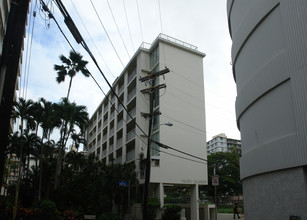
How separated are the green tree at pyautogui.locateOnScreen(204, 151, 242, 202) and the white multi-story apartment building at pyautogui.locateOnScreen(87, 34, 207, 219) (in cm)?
2928

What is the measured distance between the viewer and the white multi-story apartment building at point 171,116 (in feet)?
107

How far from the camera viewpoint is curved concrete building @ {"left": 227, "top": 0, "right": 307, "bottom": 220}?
9.54m

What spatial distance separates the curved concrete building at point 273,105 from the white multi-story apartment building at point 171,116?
17561 millimetres

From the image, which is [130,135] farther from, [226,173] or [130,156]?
[226,173]

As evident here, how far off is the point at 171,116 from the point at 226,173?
35.3 metres

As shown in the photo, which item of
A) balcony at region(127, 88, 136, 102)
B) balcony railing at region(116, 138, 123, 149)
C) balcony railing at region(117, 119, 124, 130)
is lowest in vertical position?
balcony railing at region(116, 138, 123, 149)

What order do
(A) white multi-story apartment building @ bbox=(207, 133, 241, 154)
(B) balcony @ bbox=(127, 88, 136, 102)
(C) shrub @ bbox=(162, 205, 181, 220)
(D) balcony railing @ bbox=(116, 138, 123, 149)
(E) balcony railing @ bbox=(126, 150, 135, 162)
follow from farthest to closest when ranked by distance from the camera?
(A) white multi-story apartment building @ bbox=(207, 133, 241, 154) < (D) balcony railing @ bbox=(116, 138, 123, 149) < (B) balcony @ bbox=(127, 88, 136, 102) < (E) balcony railing @ bbox=(126, 150, 135, 162) < (C) shrub @ bbox=(162, 205, 181, 220)

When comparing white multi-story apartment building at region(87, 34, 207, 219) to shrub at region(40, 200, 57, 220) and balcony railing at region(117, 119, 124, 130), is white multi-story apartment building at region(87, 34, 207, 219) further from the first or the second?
shrub at region(40, 200, 57, 220)

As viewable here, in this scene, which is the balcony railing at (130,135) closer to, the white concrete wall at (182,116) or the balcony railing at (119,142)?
the balcony railing at (119,142)

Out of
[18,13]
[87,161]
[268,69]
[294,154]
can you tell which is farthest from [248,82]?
[87,161]

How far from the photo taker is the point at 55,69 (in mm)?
30656

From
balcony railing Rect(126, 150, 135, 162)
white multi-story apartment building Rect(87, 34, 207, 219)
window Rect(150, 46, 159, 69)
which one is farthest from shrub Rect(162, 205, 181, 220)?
window Rect(150, 46, 159, 69)

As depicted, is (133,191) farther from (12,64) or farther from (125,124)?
(12,64)

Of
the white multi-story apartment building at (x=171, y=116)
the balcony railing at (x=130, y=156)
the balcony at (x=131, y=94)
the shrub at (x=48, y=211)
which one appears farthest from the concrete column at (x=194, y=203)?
the shrub at (x=48, y=211)
